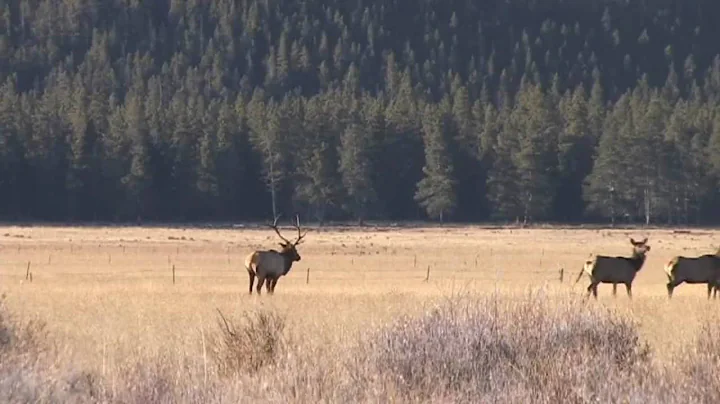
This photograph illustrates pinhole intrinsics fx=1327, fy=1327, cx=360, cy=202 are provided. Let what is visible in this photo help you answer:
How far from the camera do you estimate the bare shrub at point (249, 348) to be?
12.5 meters

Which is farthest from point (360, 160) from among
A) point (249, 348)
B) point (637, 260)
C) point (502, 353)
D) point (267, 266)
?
point (502, 353)

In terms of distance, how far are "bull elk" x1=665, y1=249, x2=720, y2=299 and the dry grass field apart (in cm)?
51

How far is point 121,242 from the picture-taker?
58.3 meters

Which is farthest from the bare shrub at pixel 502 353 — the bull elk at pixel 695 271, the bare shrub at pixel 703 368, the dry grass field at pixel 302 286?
the bull elk at pixel 695 271

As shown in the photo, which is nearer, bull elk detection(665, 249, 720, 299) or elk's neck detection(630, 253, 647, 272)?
bull elk detection(665, 249, 720, 299)

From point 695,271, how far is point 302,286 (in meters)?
9.51

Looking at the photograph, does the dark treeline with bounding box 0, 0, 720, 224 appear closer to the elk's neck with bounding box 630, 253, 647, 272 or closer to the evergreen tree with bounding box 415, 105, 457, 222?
the evergreen tree with bounding box 415, 105, 457, 222

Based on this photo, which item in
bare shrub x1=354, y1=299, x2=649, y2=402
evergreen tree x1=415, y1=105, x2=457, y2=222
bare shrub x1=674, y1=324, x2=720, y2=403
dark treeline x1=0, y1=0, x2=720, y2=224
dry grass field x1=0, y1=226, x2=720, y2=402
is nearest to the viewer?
bare shrub x1=674, y1=324, x2=720, y2=403

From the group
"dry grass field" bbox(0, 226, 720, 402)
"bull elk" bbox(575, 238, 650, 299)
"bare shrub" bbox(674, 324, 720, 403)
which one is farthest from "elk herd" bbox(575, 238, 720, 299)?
"bare shrub" bbox(674, 324, 720, 403)

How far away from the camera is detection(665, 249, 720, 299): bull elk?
86.6 feet

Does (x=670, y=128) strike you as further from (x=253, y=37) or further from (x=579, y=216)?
(x=253, y=37)

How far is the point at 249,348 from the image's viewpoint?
42.2 feet

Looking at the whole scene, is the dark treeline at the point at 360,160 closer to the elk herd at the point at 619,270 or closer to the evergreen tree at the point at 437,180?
the evergreen tree at the point at 437,180

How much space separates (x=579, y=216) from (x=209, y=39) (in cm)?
6199
